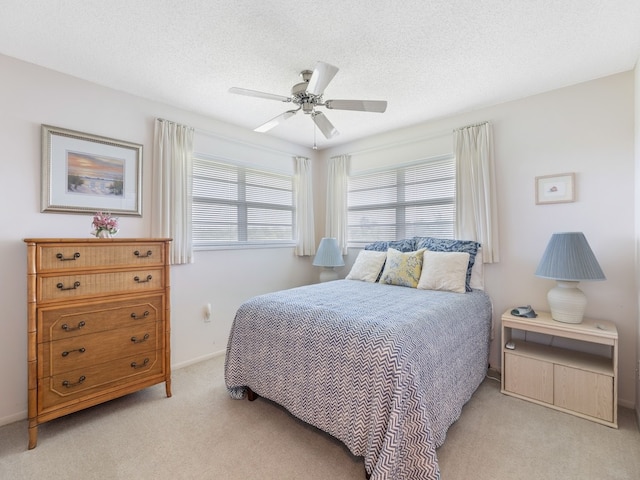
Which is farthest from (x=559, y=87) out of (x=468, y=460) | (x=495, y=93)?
(x=468, y=460)

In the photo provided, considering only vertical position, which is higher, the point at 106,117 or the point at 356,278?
the point at 106,117

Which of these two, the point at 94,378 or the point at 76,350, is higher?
the point at 76,350

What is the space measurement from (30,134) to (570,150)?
435 centimetres

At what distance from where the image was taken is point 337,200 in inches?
167

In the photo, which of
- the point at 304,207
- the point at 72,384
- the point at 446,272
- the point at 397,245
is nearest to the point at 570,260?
the point at 446,272

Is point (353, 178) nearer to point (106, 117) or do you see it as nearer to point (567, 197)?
point (567, 197)

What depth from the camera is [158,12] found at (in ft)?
5.63

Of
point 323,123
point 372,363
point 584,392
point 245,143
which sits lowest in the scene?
point 584,392

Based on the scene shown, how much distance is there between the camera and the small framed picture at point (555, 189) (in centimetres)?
255

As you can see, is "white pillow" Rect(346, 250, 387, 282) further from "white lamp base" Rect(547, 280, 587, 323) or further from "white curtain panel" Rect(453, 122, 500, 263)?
"white lamp base" Rect(547, 280, 587, 323)

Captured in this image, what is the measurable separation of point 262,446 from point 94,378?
1.29 meters

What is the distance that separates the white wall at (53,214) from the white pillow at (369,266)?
151cm

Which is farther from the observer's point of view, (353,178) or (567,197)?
(353,178)

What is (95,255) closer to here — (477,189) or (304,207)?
(304,207)
